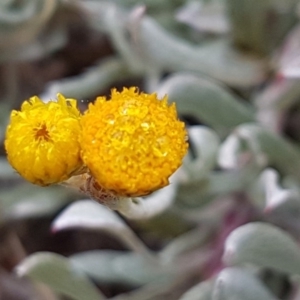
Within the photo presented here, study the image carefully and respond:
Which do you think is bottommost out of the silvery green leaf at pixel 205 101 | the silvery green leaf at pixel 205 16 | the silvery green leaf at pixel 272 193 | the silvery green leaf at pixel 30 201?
the silvery green leaf at pixel 30 201

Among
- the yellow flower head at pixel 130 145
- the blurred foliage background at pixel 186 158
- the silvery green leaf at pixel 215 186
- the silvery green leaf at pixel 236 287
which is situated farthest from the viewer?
the silvery green leaf at pixel 215 186

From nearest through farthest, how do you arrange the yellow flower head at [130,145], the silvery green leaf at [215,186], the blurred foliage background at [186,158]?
1. the yellow flower head at [130,145]
2. the blurred foliage background at [186,158]
3. the silvery green leaf at [215,186]

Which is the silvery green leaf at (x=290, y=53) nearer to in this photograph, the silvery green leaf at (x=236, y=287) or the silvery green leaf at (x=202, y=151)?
the silvery green leaf at (x=202, y=151)

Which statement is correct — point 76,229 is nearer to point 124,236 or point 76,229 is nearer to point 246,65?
point 124,236

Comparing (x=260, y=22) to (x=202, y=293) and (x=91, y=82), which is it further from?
(x=202, y=293)

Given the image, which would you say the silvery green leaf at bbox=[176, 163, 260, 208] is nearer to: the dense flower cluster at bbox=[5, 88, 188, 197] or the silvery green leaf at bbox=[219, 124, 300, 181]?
the silvery green leaf at bbox=[219, 124, 300, 181]

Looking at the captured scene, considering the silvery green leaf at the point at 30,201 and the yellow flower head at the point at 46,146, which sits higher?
the yellow flower head at the point at 46,146

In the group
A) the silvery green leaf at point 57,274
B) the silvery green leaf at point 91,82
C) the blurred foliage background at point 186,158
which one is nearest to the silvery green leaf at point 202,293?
the blurred foliage background at point 186,158

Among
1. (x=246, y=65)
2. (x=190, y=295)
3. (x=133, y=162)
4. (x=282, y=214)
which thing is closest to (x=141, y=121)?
(x=133, y=162)
